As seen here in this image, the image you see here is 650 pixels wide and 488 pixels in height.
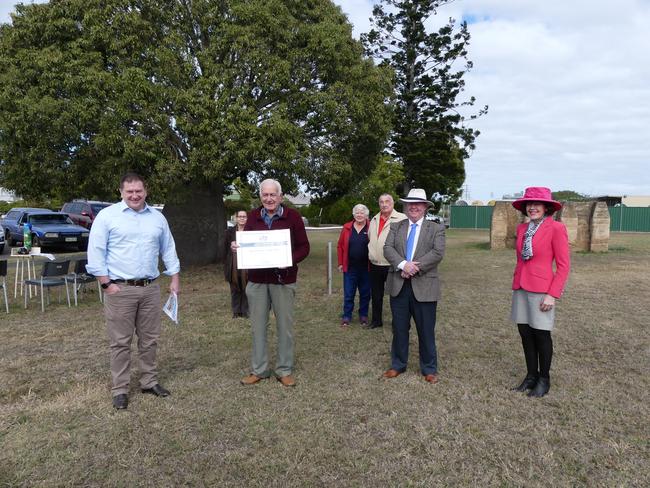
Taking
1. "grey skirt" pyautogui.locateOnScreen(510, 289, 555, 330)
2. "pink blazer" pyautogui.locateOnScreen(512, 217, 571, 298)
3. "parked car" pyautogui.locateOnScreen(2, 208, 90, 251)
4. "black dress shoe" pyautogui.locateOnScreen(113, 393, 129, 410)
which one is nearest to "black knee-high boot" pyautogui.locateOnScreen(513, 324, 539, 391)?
"grey skirt" pyautogui.locateOnScreen(510, 289, 555, 330)

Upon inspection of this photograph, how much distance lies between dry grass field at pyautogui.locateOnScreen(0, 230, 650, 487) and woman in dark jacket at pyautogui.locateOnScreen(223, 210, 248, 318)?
536 millimetres

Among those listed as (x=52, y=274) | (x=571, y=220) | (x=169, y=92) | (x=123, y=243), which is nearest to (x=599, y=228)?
(x=571, y=220)

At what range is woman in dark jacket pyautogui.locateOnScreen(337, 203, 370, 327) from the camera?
709 centimetres

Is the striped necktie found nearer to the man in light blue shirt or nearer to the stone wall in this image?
the man in light blue shirt

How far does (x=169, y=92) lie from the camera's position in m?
9.95

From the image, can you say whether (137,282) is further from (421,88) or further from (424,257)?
(421,88)

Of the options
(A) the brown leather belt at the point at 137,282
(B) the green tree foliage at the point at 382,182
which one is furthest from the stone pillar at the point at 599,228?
(B) the green tree foliage at the point at 382,182

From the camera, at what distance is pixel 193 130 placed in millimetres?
9820

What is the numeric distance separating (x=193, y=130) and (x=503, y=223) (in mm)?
13580

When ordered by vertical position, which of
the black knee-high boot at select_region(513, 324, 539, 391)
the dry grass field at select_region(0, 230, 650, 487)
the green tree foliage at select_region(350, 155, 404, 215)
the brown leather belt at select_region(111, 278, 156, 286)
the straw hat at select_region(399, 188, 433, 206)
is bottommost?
the dry grass field at select_region(0, 230, 650, 487)

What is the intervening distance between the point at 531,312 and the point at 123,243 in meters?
3.51

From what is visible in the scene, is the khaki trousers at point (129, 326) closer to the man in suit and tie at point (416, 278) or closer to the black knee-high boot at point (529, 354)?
the man in suit and tie at point (416, 278)

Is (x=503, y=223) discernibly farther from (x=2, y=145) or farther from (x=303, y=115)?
(x=2, y=145)

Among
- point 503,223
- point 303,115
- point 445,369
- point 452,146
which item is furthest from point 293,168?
point 452,146
